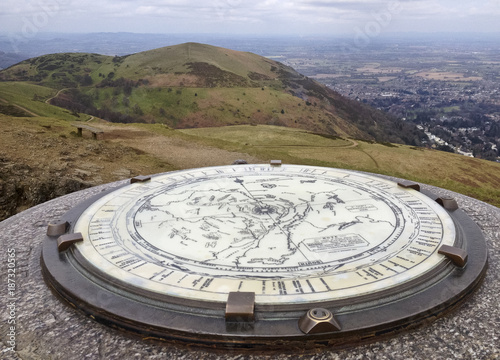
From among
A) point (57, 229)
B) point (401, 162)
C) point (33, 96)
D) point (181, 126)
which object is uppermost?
point (57, 229)

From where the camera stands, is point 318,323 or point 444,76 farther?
point 444,76

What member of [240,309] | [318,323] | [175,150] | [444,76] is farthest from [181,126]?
[444,76]

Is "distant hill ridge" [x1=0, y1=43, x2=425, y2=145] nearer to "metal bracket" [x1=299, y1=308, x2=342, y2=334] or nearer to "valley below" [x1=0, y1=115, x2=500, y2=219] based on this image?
"valley below" [x1=0, y1=115, x2=500, y2=219]

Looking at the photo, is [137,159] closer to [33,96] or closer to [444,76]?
[33,96]

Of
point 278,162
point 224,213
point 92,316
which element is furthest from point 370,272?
point 278,162

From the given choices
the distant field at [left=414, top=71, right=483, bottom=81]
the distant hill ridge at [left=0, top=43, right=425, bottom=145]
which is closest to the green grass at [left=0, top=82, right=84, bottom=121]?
the distant hill ridge at [left=0, top=43, right=425, bottom=145]
